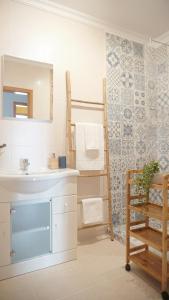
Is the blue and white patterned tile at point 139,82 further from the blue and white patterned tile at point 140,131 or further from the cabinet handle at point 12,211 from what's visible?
the cabinet handle at point 12,211

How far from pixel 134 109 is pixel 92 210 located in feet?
4.32

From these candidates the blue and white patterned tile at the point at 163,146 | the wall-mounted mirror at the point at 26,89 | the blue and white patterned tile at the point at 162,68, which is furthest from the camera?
the blue and white patterned tile at the point at 163,146

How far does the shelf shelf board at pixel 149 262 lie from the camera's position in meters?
1.46

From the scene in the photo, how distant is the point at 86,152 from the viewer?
215cm

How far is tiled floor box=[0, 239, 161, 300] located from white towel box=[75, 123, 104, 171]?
84cm

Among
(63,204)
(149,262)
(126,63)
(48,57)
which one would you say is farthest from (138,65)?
(149,262)

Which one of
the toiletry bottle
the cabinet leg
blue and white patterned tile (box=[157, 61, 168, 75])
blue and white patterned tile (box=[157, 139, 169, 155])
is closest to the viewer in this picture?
the cabinet leg

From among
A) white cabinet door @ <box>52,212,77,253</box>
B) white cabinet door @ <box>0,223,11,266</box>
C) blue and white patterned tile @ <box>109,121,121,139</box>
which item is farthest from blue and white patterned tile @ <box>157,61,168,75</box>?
white cabinet door @ <box>0,223,11,266</box>

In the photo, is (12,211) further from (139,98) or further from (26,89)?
(139,98)

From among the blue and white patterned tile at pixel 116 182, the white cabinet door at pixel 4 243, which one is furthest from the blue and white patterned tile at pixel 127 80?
the white cabinet door at pixel 4 243

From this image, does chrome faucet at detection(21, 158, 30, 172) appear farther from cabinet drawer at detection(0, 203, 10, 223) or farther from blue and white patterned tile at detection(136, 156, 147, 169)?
blue and white patterned tile at detection(136, 156, 147, 169)

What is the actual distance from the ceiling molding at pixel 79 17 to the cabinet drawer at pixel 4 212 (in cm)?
180

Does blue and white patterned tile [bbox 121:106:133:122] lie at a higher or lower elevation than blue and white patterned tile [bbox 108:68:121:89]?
lower

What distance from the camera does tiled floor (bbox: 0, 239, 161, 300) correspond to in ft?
4.61
